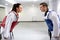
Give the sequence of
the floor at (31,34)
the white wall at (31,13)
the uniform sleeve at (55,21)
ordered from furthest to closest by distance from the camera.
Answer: the white wall at (31,13) → the floor at (31,34) → the uniform sleeve at (55,21)

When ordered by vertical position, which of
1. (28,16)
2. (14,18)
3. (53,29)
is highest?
(14,18)

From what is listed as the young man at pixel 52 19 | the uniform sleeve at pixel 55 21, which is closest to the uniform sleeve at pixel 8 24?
the young man at pixel 52 19

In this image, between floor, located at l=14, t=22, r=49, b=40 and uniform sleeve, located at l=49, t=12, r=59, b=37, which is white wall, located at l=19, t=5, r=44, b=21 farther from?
uniform sleeve, located at l=49, t=12, r=59, b=37

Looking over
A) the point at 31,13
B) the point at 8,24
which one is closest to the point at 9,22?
the point at 8,24

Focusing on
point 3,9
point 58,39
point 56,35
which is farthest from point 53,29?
point 3,9

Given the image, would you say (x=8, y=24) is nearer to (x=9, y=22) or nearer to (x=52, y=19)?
(x=9, y=22)

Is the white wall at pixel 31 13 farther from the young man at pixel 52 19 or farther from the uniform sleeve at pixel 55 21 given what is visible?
the uniform sleeve at pixel 55 21

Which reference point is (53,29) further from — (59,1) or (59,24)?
(59,1)

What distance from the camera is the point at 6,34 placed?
7.81ft

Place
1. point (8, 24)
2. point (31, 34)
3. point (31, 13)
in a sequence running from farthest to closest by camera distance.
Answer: point (31, 13) → point (31, 34) → point (8, 24)

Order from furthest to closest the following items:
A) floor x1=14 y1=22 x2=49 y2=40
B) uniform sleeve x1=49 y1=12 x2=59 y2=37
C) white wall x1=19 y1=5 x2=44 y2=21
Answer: white wall x1=19 y1=5 x2=44 y2=21 < floor x1=14 y1=22 x2=49 y2=40 < uniform sleeve x1=49 y1=12 x2=59 y2=37

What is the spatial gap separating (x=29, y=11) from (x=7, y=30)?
1599 cm

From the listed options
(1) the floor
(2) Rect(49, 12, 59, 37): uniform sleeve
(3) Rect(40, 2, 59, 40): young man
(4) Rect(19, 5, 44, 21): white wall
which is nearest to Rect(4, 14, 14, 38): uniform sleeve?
(3) Rect(40, 2, 59, 40): young man

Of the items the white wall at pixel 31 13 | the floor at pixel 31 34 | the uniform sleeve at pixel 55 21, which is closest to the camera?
the uniform sleeve at pixel 55 21
